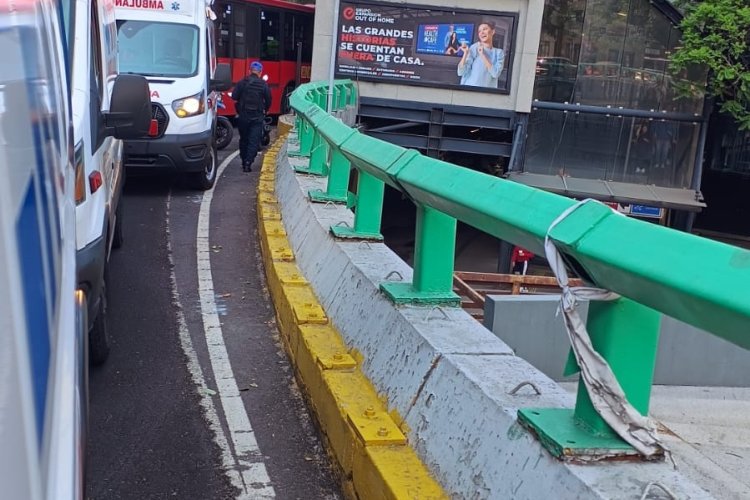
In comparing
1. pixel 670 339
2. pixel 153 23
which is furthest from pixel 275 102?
pixel 670 339

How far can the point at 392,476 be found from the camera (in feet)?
11.7

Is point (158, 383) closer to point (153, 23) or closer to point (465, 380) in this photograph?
point (465, 380)

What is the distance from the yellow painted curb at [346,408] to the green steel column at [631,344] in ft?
3.15

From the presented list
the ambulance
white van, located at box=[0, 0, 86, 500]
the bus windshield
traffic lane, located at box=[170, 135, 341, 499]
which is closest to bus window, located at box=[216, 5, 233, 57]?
the bus windshield

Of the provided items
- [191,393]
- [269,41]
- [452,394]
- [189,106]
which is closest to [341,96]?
[189,106]

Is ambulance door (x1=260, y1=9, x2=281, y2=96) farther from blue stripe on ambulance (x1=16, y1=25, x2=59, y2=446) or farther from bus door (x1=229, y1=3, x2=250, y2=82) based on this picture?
blue stripe on ambulance (x1=16, y1=25, x2=59, y2=446)

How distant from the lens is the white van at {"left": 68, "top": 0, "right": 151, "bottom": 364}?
17.2 ft

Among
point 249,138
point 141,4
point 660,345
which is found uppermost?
point 141,4

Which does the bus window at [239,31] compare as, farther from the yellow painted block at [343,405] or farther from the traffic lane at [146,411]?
the yellow painted block at [343,405]

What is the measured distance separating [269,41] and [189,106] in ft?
48.7

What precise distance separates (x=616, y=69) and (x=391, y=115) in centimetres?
609

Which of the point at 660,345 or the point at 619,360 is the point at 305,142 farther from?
the point at 619,360

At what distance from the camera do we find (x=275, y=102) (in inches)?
1075

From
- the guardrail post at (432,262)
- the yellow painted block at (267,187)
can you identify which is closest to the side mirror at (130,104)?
the guardrail post at (432,262)
